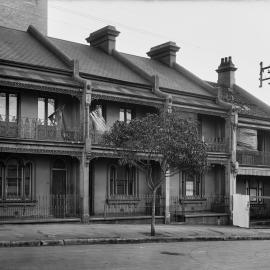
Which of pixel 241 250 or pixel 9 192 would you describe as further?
pixel 9 192

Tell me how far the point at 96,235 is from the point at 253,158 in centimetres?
1560

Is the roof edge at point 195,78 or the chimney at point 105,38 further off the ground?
the chimney at point 105,38

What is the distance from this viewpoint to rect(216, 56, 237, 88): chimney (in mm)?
36812

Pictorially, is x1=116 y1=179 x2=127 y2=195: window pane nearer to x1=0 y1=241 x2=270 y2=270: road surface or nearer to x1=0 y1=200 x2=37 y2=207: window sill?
x1=0 y1=200 x2=37 y2=207: window sill

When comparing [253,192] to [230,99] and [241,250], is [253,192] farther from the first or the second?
[241,250]

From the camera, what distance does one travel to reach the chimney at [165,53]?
34438 millimetres

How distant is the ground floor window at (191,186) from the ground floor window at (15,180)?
30.2 ft

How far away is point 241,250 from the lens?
54.7 ft

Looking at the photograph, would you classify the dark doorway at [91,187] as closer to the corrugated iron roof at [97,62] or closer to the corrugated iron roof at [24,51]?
the corrugated iron roof at [97,62]

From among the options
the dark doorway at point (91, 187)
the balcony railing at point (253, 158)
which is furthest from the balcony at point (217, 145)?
the dark doorway at point (91, 187)

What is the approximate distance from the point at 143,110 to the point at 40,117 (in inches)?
233

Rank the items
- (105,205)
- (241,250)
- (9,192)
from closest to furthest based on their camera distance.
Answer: (241,250) < (9,192) < (105,205)

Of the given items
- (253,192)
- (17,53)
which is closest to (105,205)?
(17,53)

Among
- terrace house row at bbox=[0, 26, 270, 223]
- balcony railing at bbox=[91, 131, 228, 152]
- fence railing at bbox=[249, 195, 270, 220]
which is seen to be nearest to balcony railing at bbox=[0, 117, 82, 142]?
terrace house row at bbox=[0, 26, 270, 223]
